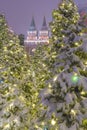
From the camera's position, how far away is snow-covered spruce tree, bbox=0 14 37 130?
1859 centimetres

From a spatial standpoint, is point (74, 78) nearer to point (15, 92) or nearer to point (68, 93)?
point (68, 93)

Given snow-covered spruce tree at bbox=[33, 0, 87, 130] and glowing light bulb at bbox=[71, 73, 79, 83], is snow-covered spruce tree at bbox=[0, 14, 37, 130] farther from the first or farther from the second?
glowing light bulb at bbox=[71, 73, 79, 83]

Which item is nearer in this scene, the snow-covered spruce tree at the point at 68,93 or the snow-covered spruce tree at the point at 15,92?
the snow-covered spruce tree at the point at 68,93

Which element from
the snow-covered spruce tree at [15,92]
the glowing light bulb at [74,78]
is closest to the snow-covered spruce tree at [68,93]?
the glowing light bulb at [74,78]

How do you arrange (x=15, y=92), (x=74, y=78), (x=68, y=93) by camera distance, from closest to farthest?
1. (x=74, y=78)
2. (x=68, y=93)
3. (x=15, y=92)

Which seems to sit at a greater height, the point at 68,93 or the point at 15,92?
the point at 68,93

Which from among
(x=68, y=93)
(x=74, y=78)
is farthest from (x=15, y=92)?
(x=74, y=78)

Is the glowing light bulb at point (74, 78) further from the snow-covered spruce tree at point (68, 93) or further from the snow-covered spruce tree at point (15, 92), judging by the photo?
the snow-covered spruce tree at point (15, 92)

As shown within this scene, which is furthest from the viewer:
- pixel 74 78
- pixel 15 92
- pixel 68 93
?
pixel 15 92

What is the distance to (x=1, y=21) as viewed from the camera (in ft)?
198

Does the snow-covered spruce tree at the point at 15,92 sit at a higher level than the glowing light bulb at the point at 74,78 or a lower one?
lower

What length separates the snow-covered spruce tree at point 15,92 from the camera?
18.6 metres

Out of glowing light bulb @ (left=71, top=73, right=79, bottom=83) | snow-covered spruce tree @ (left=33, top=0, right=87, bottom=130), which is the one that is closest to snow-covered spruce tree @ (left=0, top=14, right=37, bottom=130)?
snow-covered spruce tree @ (left=33, top=0, right=87, bottom=130)

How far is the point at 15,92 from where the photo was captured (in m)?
19.2
